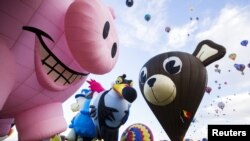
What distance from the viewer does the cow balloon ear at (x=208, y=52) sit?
9984mm

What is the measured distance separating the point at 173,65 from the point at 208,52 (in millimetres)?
1386

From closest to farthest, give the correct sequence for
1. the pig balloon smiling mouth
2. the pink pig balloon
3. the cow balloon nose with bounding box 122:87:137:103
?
the pink pig balloon < the pig balloon smiling mouth < the cow balloon nose with bounding box 122:87:137:103

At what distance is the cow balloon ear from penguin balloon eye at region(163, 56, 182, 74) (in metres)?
1.00

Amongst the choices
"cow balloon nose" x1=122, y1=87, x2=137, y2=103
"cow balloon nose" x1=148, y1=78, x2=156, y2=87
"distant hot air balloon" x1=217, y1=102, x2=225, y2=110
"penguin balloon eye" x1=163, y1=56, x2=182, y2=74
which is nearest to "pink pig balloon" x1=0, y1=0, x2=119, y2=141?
"cow balloon nose" x1=122, y1=87, x2=137, y2=103

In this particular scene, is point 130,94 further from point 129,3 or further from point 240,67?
point 240,67

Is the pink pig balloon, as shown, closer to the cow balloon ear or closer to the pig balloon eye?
the pig balloon eye

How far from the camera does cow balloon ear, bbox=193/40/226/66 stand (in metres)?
9.98

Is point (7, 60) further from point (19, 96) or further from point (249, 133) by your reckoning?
point (249, 133)

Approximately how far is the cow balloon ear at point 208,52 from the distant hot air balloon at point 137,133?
9.03ft

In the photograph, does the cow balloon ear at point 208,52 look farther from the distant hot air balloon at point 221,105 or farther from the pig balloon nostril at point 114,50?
the distant hot air balloon at point 221,105

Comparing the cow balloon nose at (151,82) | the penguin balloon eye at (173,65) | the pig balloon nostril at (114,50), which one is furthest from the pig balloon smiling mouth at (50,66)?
the penguin balloon eye at (173,65)

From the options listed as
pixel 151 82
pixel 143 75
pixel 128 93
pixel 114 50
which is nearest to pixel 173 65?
pixel 151 82

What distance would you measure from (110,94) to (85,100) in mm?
1605

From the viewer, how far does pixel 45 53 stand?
4.87 metres
